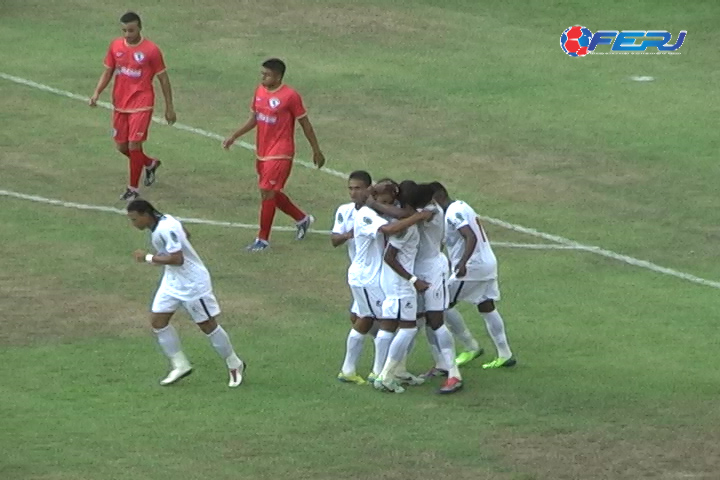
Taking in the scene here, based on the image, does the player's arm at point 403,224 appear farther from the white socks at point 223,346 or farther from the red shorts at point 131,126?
the red shorts at point 131,126

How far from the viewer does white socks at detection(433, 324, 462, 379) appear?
14.9 metres

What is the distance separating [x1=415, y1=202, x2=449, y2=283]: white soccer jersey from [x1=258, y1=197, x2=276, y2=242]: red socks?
201 inches

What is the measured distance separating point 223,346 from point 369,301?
1.33 metres

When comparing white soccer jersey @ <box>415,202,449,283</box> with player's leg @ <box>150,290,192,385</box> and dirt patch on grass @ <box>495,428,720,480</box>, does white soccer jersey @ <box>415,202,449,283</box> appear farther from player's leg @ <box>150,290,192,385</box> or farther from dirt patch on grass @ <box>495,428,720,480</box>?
player's leg @ <box>150,290,192,385</box>

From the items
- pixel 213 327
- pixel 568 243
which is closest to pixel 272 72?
pixel 568 243

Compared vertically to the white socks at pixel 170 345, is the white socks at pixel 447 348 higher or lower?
higher

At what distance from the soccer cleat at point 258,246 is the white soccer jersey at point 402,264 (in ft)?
17.3

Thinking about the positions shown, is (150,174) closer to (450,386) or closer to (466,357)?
(466,357)

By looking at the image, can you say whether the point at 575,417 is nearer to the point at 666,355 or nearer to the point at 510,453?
the point at 510,453

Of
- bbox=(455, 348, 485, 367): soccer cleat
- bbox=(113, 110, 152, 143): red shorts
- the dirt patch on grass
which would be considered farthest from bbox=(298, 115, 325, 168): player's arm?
the dirt patch on grass

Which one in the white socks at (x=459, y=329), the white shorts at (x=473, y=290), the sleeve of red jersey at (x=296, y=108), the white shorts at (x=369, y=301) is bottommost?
the white socks at (x=459, y=329)

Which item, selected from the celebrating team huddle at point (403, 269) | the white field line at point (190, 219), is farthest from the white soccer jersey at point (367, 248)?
the white field line at point (190, 219)

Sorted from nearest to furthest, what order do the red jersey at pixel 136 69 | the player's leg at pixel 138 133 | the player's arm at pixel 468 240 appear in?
the player's arm at pixel 468 240
the player's leg at pixel 138 133
the red jersey at pixel 136 69

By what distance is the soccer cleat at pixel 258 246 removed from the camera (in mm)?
19875
